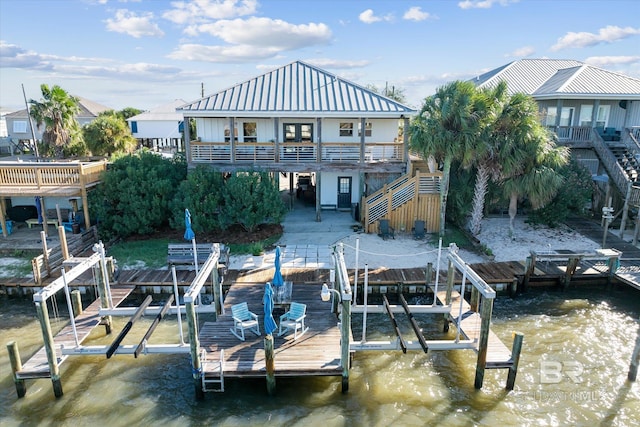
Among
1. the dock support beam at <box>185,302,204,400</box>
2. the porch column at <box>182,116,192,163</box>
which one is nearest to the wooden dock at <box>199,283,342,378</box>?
the dock support beam at <box>185,302,204,400</box>

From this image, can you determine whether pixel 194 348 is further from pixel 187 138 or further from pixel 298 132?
pixel 298 132

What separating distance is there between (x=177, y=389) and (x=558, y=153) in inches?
727

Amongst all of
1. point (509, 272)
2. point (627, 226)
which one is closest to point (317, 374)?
point (509, 272)

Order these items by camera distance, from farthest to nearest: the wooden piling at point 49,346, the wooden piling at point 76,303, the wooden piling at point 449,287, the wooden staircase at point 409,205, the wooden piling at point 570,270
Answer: the wooden staircase at point 409,205
the wooden piling at point 570,270
the wooden piling at point 449,287
the wooden piling at point 76,303
the wooden piling at point 49,346

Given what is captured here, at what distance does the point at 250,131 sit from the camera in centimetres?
2442

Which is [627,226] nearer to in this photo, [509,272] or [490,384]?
[509,272]

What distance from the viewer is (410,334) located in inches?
556

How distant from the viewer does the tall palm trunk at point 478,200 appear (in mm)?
20075

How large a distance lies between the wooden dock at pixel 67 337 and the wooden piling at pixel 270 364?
5.84 metres

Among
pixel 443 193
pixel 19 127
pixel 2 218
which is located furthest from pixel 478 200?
pixel 19 127

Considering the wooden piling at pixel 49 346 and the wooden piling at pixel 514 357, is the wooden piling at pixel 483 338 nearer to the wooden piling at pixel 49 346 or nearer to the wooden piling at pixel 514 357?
the wooden piling at pixel 514 357

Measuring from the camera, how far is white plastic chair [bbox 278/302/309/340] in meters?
12.1

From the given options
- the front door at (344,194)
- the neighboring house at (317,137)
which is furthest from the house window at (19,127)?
the front door at (344,194)

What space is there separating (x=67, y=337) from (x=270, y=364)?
673cm
